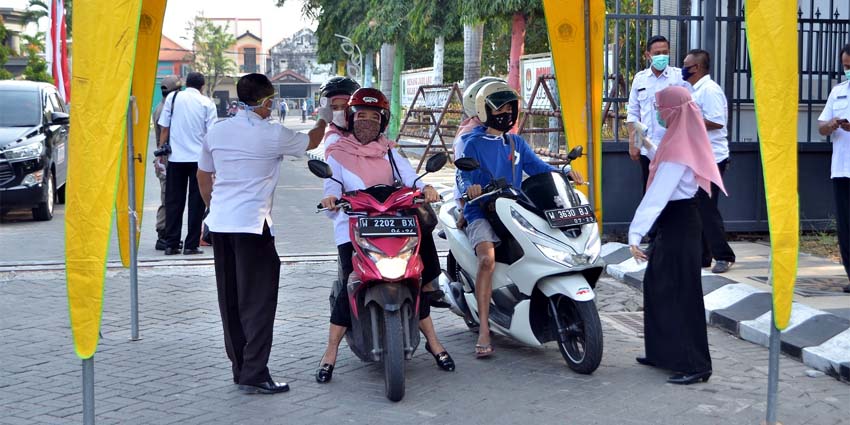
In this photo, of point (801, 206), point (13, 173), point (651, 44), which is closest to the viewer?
point (651, 44)

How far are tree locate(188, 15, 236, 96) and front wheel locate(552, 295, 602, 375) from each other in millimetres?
94348

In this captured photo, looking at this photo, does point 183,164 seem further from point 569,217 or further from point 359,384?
point 569,217

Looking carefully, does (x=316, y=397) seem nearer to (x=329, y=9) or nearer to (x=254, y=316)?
(x=254, y=316)

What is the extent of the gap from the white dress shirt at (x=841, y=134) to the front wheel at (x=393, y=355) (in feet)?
13.9

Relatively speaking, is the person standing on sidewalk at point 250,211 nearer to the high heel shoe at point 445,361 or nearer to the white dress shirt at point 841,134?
the high heel shoe at point 445,361

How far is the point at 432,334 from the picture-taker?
6352 mm

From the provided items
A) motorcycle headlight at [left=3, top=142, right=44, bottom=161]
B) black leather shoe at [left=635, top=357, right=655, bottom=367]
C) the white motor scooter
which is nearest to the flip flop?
the white motor scooter

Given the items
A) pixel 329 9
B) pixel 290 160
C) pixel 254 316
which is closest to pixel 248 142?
pixel 254 316

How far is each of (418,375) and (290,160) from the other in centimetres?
2287

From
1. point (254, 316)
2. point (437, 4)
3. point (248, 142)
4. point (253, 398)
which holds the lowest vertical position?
point (253, 398)

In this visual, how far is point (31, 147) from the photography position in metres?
13.3

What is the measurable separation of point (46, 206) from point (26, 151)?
788 millimetres

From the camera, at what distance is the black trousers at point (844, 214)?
8094 millimetres

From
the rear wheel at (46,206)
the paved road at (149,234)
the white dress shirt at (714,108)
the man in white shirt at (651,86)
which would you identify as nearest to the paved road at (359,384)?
the white dress shirt at (714,108)
